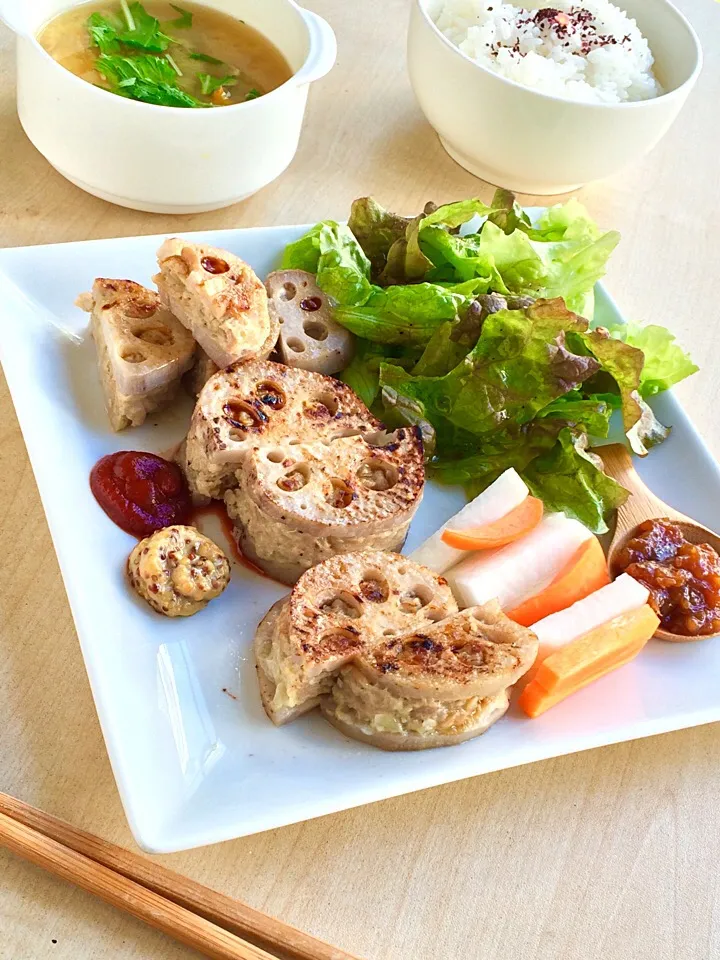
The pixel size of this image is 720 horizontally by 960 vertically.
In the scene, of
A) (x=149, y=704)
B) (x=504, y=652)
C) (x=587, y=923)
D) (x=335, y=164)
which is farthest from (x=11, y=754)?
(x=335, y=164)

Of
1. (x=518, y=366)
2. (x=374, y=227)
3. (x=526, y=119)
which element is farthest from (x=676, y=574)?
(x=526, y=119)

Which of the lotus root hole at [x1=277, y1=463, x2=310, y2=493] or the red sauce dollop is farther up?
the lotus root hole at [x1=277, y1=463, x2=310, y2=493]

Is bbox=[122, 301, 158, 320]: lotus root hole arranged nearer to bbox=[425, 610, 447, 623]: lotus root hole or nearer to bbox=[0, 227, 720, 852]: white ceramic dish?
bbox=[0, 227, 720, 852]: white ceramic dish

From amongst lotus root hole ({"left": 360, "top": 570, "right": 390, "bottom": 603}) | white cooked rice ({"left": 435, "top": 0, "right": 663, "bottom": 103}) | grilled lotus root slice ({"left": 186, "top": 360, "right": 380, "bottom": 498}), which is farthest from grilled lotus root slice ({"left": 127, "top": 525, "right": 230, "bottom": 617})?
white cooked rice ({"left": 435, "top": 0, "right": 663, "bottom": 103})

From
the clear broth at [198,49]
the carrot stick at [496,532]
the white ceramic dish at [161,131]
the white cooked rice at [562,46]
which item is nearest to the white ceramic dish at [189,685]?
the carrot stick at [496,532]

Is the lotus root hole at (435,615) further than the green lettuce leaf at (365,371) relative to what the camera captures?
No

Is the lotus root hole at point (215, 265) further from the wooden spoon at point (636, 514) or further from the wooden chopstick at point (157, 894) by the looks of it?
the wooden chopstick at point (157, 894)
